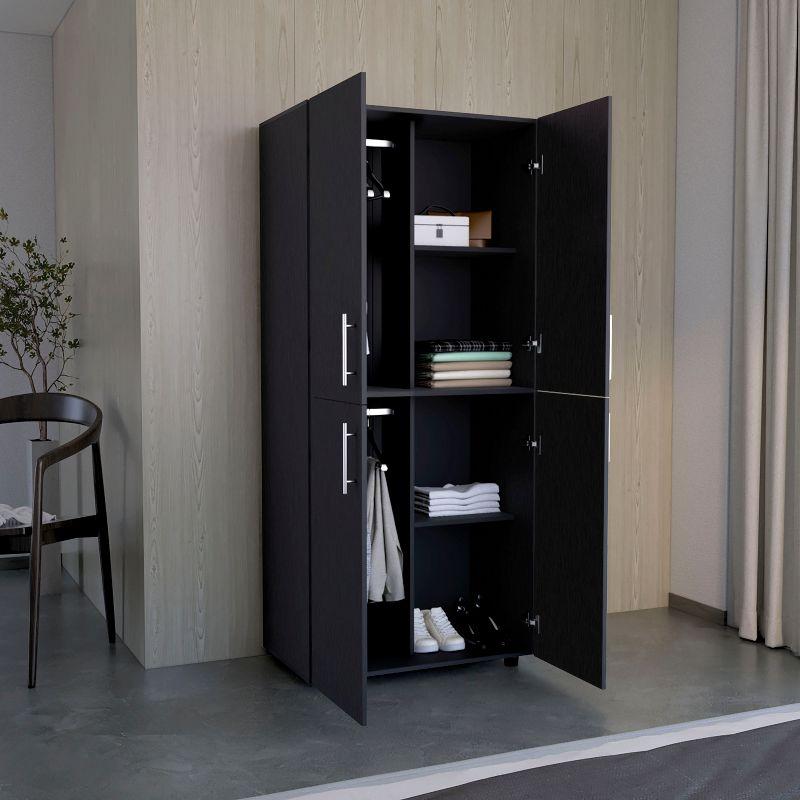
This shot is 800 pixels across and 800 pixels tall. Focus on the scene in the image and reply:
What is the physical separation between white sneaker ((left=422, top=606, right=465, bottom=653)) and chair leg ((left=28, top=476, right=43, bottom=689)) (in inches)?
56.9

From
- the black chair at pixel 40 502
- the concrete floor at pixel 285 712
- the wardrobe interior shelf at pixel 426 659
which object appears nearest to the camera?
the concrete floor at pixel 285 712

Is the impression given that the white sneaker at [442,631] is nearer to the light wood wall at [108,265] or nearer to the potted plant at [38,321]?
the light wood wall at [108,265]

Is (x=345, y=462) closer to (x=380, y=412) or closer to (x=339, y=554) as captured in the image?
(x=339, y=554)

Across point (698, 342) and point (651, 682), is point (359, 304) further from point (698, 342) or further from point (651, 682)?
point (698, 342)

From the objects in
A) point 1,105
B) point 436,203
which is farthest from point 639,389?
point 1,105

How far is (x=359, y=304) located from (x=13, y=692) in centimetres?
189

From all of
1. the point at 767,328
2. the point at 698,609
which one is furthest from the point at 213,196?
the point at 698,609

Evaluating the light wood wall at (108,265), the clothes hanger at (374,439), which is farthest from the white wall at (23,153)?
the clothes hanger at (374,439)

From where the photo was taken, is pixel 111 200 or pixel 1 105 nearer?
pixel 111 200

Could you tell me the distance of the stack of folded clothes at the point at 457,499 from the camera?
12.5ft

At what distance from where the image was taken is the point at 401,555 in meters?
3.75

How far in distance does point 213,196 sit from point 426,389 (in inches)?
44.3

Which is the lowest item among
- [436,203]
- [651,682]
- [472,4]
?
[651,682]

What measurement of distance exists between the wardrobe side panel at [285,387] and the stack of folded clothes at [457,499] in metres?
0.49
